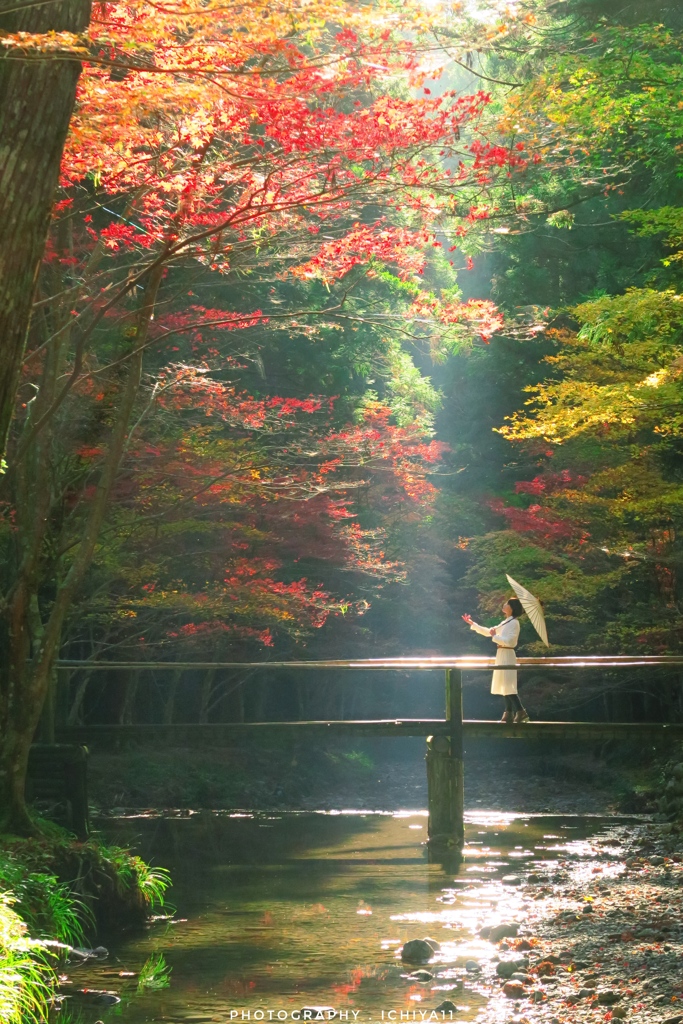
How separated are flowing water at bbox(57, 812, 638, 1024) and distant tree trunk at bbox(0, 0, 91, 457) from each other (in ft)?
12.9

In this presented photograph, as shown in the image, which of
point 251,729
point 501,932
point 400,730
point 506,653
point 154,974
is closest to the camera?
point 154,974

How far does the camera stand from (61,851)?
823 cm

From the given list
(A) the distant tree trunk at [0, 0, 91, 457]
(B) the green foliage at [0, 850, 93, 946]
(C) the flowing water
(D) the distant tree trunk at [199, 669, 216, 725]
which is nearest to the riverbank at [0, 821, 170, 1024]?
(B) the green foliage at [0, 850, 93, 946]

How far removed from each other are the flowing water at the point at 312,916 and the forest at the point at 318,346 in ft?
3.15

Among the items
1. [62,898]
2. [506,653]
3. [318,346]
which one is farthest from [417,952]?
[318,346]

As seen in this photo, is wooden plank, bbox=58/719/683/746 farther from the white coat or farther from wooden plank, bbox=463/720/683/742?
the white coat

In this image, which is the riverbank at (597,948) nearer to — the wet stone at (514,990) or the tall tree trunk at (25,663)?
the wet stone at (514,990)

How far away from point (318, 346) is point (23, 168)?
12.6 m

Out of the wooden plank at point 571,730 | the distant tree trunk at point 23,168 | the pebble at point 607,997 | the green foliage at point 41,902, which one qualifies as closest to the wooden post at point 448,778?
the wooden plank at point 571,730

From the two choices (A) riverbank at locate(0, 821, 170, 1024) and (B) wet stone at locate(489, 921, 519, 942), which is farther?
(B) wet stone at locate(489, 921, 519, 942)

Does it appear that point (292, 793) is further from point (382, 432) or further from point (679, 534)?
point (679, 534)

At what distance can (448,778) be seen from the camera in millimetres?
11812

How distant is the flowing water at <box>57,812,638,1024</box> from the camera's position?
246 inches

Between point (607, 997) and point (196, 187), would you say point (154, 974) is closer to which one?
point (607, 997)
